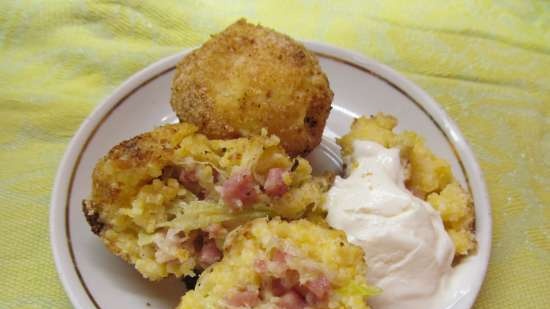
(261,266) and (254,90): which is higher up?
(254,90)

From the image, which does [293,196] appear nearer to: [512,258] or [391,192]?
[391,192]

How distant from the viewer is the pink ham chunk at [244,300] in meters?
1.07

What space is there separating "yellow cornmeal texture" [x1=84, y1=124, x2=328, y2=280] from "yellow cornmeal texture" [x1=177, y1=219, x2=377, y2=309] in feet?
0.27

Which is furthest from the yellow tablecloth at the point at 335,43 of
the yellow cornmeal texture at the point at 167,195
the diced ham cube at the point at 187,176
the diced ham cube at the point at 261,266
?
the diced ham cube at the point at 261,266

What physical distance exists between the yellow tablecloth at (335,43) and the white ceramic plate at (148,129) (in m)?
0.13

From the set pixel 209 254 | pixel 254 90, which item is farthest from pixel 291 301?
pixel 254 90

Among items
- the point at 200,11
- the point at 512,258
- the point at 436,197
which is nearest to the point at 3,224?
the point at 200,11

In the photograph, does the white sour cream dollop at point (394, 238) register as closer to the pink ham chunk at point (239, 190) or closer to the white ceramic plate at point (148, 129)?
the white ceramic plate at point (148, 129)

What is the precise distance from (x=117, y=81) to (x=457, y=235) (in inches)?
40.3

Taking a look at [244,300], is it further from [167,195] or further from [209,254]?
[167,195]

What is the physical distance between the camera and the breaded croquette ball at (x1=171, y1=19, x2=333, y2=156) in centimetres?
133

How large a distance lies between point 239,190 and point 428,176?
0.47 m

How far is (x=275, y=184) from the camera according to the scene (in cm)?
124

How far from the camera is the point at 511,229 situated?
1.54 m
